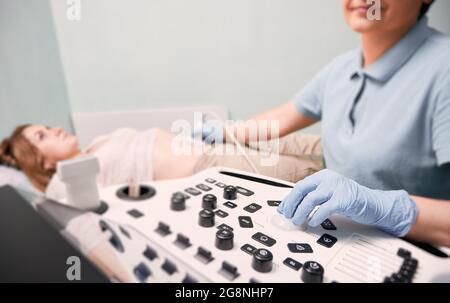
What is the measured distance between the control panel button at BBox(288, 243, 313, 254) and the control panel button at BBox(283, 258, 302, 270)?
2cm

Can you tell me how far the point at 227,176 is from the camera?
556 millimetres

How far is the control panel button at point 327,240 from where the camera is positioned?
0.43 meters

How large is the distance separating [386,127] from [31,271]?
621mm

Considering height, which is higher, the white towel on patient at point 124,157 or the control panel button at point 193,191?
the white towel on patient at point 124,157

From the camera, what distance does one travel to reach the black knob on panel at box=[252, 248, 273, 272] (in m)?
0.37

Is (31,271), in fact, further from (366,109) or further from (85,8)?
(366,109)

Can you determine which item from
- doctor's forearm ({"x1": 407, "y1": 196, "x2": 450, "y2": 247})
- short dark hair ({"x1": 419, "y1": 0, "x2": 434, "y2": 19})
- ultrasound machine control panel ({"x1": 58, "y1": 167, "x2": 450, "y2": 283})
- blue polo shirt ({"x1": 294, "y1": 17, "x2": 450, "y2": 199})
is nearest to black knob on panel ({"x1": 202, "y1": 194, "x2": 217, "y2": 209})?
ultrasound machine control panel ({"x1": 58, "y1": 167, "x2": 450, "y2": 283})

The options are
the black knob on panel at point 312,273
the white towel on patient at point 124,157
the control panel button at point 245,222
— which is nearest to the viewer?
the black knob on panel at point 312,273

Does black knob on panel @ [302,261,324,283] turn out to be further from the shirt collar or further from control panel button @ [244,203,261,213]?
the shirt collar

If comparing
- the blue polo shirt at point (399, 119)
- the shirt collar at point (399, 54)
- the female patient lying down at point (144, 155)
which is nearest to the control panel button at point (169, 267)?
the female patient lying down at point (144, 155)

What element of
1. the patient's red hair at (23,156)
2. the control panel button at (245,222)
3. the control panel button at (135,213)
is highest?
the patient's red hair at (23,156)

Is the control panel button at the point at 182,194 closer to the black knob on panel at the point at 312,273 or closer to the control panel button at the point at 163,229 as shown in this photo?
the control panel button at the point at 163,229

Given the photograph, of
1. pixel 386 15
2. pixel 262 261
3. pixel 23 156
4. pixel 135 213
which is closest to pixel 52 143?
pixel 23 156

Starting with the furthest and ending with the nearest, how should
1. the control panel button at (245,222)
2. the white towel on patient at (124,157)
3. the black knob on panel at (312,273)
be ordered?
the white towel on patient at (124,157)
the control panel button at (245,222)
the black knob on panel at (312,273)
